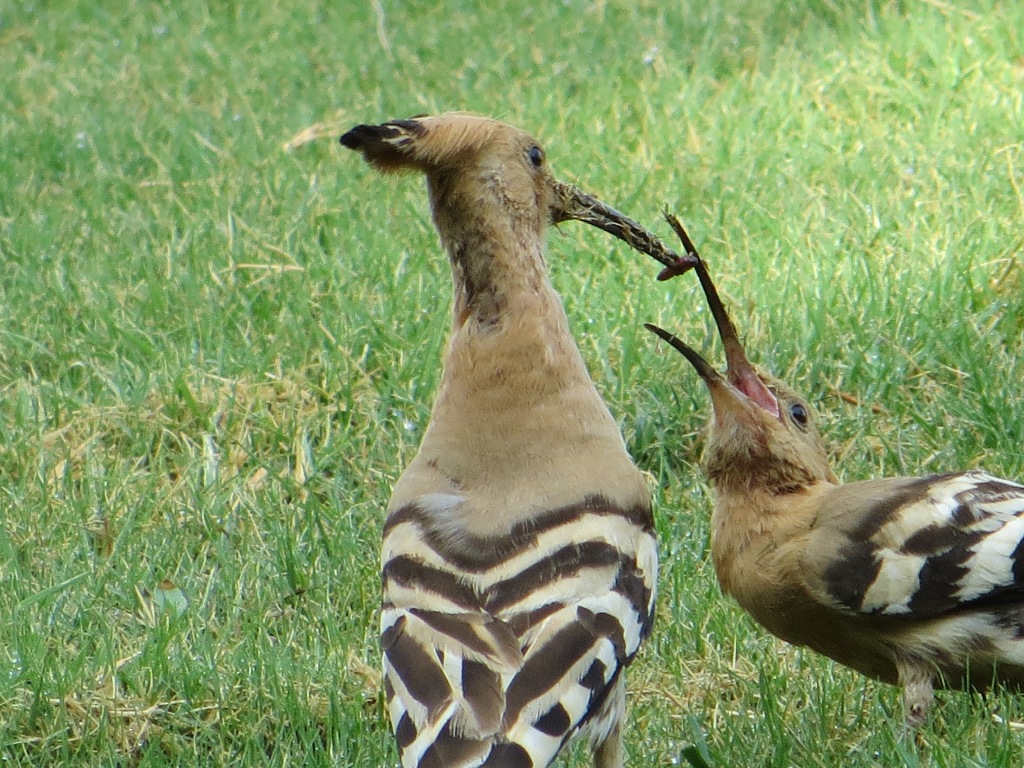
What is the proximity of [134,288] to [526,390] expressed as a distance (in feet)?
8.26

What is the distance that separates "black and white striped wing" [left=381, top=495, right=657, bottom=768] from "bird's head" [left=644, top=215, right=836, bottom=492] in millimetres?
611

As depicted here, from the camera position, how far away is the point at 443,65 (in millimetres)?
7641

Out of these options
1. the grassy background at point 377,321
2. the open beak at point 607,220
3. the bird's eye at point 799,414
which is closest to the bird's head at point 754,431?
the bird's eye at point 799,414

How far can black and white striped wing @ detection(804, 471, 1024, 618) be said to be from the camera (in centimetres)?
339

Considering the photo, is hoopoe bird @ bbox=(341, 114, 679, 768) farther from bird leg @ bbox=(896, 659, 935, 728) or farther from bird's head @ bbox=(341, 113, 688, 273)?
bird leg @ bbox=(896, 659, 935, 728)

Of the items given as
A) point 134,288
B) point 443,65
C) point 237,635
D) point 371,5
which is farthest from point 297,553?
point 371,5

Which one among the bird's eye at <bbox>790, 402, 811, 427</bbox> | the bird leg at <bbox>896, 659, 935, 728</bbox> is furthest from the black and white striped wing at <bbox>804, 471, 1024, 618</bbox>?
the bird's eye at <bbox>790, 402, 811, 427</bbox>

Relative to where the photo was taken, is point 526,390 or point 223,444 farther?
point 223,444

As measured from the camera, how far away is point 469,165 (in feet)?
12.1

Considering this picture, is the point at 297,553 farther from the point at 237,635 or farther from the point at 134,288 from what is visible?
the point at 134,288

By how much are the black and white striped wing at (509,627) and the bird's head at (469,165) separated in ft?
2.47

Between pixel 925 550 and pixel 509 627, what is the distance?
1.01 metres

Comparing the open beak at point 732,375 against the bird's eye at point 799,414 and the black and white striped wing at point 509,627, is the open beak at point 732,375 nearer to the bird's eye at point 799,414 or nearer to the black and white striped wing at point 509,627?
the bird's eye at point 799,414

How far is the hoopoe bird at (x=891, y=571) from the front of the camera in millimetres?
3404
